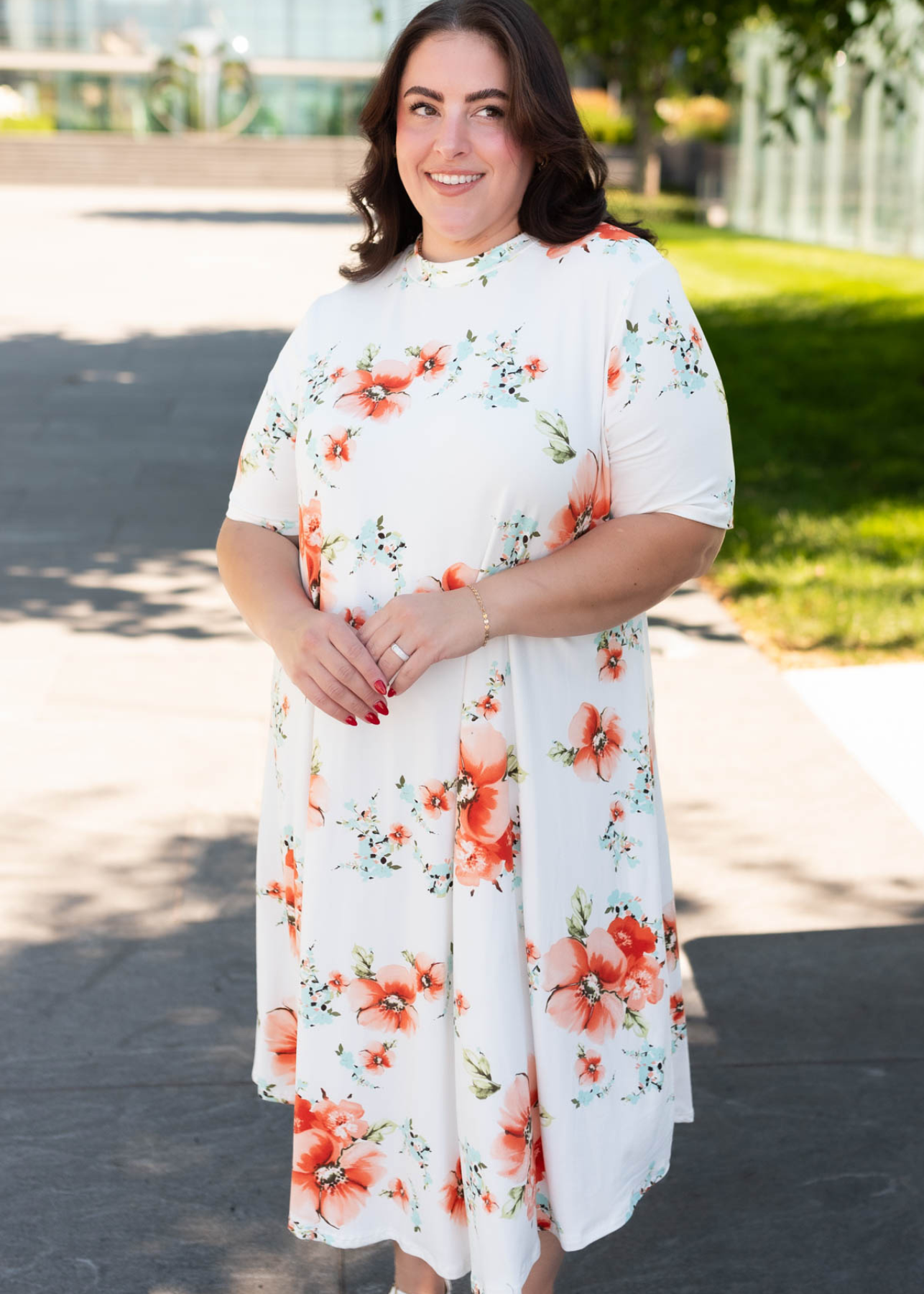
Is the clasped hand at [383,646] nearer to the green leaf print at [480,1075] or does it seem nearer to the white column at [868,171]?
the green leaf print at [480,1075]

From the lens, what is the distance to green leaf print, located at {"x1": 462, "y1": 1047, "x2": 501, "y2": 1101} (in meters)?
2.11

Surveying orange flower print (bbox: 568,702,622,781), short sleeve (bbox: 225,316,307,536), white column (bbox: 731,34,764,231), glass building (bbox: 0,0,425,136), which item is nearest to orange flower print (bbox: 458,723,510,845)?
orange flower print (bbox: 568,702,622,781)

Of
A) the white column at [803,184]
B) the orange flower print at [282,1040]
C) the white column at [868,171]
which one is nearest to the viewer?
the orange flower print at [282,1040]

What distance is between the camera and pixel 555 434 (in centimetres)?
199

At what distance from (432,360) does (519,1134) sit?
1082 mm

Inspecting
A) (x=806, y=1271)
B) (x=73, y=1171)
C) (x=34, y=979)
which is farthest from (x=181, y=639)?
(x=806, y=1271)

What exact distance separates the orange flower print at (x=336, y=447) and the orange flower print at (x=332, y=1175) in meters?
0.99

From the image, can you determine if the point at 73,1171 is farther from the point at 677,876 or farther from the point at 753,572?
the point at 753,572

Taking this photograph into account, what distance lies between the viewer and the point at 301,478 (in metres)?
2.17

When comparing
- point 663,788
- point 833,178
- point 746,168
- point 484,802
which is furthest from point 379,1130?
point 746,168

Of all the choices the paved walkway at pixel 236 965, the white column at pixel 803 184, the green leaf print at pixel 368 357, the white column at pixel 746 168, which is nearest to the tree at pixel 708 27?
the paved walkway at pixel 236 965

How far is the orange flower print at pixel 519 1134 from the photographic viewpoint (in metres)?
2.12

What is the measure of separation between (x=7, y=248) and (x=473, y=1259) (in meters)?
22.4

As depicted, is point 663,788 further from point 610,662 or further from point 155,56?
point 155,56
